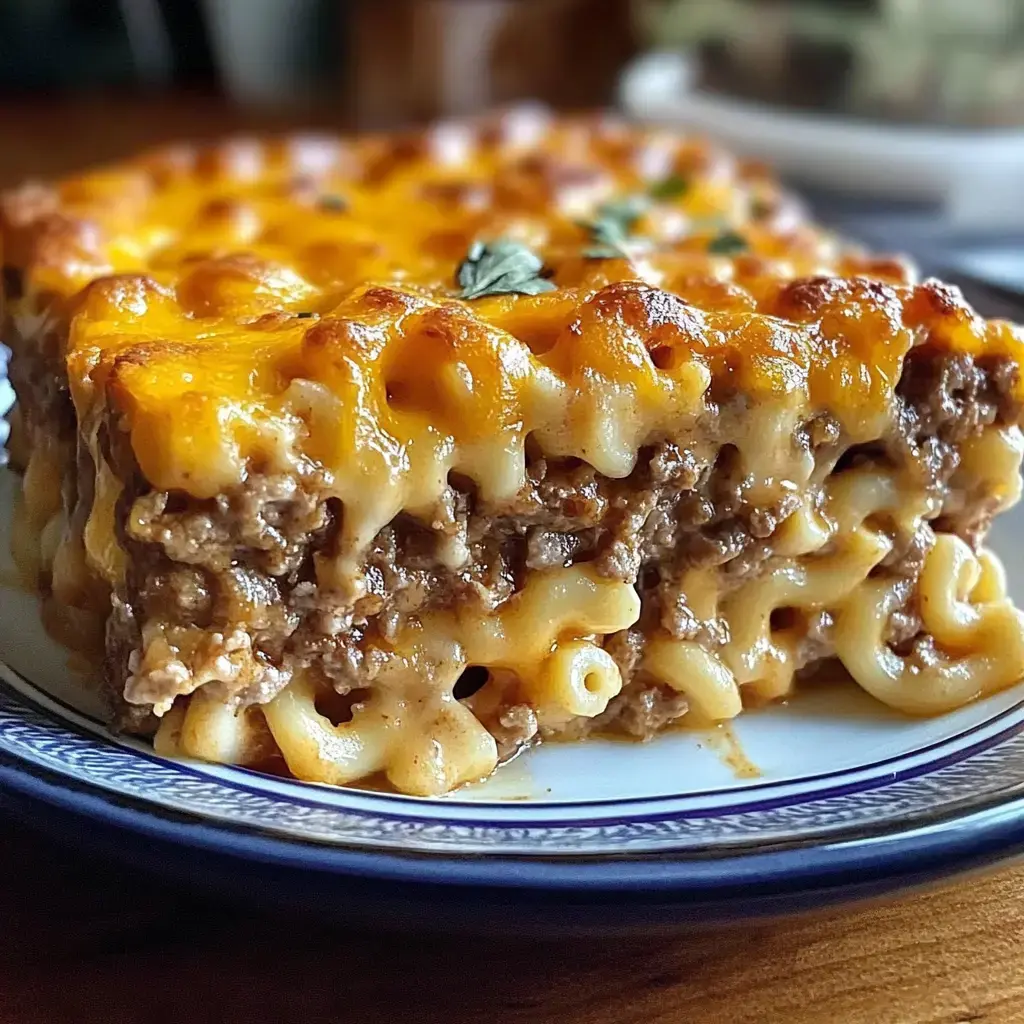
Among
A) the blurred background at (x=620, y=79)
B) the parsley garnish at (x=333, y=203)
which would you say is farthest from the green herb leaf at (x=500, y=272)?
the blurred background at (x=620, y=79)

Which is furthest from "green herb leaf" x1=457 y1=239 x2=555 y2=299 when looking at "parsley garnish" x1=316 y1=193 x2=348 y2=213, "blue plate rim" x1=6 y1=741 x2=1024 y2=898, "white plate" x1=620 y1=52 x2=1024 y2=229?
"white plate" x1=620 y1=52 x2=1024 y2=229

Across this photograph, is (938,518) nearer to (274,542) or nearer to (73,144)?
(274,542)

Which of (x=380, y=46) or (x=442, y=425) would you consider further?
(x=380, y=46)

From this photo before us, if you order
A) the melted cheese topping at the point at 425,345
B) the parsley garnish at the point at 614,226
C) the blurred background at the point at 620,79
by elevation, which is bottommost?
the blurred background at the point at 620,79

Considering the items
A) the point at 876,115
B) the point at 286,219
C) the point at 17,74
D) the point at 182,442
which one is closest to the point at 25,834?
the point at 182,442

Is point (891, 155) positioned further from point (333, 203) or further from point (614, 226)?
point (333, 203)

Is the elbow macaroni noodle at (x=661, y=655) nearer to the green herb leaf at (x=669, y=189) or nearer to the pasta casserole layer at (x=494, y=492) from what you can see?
the pasta casserole layer at (x=494, y=492)
